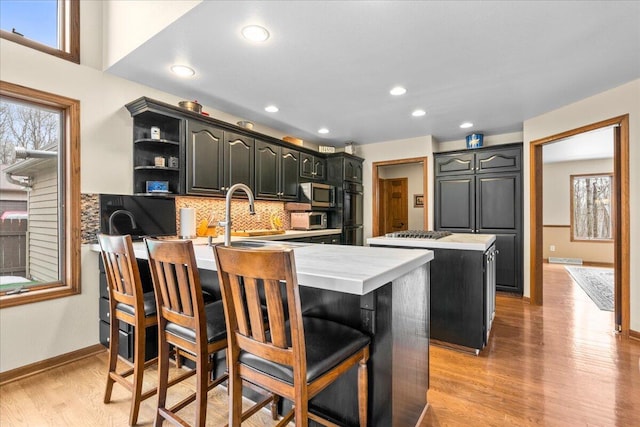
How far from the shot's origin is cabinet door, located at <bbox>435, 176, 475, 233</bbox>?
474 cm

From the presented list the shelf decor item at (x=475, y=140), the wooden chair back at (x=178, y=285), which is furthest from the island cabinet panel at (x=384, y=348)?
the shelf decor item at (x=475, y=140)

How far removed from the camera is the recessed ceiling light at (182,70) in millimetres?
2629

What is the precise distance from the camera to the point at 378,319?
51.6 inches

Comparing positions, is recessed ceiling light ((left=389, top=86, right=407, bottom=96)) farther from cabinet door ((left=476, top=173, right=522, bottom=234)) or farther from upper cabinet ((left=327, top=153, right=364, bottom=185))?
cabinet door ((left=476, top=173, right=522, bottom=234))

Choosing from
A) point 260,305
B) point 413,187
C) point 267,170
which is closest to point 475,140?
point 413,187

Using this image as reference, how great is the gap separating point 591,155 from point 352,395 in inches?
319

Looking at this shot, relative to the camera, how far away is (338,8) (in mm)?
1873

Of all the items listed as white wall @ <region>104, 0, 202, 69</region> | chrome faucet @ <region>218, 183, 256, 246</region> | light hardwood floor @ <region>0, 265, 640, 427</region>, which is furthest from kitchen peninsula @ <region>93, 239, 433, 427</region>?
white wall @ <region>104, 0, 202, 69</region>

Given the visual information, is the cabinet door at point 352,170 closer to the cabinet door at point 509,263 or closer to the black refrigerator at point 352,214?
the black refrigerator at point 352,214

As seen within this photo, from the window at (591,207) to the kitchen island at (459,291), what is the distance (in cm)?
653

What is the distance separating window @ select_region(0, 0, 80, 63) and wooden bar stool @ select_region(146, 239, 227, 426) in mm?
2185

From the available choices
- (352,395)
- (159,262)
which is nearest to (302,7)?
(159,262)

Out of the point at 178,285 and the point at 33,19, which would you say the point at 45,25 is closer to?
the point at 33,19

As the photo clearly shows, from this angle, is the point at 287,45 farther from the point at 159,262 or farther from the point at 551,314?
the point at 551,314
